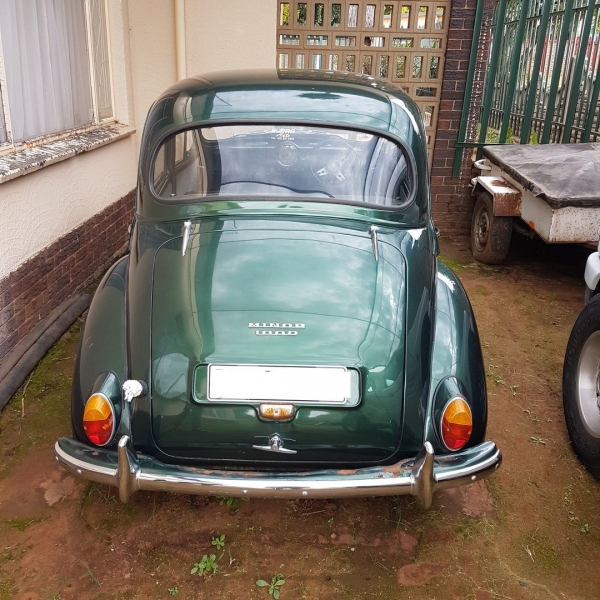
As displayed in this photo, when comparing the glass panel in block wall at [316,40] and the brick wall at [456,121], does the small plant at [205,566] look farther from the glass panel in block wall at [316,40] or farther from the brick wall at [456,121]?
the glass panel in block wall at [316,40]

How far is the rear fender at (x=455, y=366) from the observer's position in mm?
2551

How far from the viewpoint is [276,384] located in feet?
7.94

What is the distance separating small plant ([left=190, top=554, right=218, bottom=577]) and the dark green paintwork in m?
0.49

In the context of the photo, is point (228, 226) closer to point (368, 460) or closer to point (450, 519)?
point (368, 460)

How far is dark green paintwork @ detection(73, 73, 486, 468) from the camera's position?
245 centimetres

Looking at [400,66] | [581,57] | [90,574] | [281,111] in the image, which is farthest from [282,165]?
[581,57]

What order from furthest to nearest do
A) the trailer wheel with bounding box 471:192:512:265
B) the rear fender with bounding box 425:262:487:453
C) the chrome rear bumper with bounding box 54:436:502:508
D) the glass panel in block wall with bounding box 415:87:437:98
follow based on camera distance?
the glass panel in block wall with bounding box 415:87:437:98, the trailer wheel with bounding box 471:192:512:265, the rear fender with bounding box 425:262:487:453, the chrome rear bumper with bounding box 54:436:502:508

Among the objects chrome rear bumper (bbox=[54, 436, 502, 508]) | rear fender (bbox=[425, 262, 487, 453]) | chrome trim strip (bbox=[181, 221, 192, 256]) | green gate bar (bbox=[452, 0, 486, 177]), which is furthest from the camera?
green gate bar (bbox=[452, 0, 486, 177])

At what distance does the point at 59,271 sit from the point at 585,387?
151 inches

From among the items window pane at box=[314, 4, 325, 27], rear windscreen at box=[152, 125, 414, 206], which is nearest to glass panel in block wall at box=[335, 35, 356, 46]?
window pane at box=[314, 4, 325, 27]

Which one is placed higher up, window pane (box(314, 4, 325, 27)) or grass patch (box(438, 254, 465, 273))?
window pane (box(314, 4, 325, 27))

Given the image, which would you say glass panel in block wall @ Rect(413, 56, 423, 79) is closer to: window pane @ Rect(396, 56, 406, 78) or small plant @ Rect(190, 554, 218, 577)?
window pane @ Rect(396, 56, 406, 78)

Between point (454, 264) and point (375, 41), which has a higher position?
point (375, 41)

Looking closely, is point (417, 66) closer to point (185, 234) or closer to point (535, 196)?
point (535, 196)
